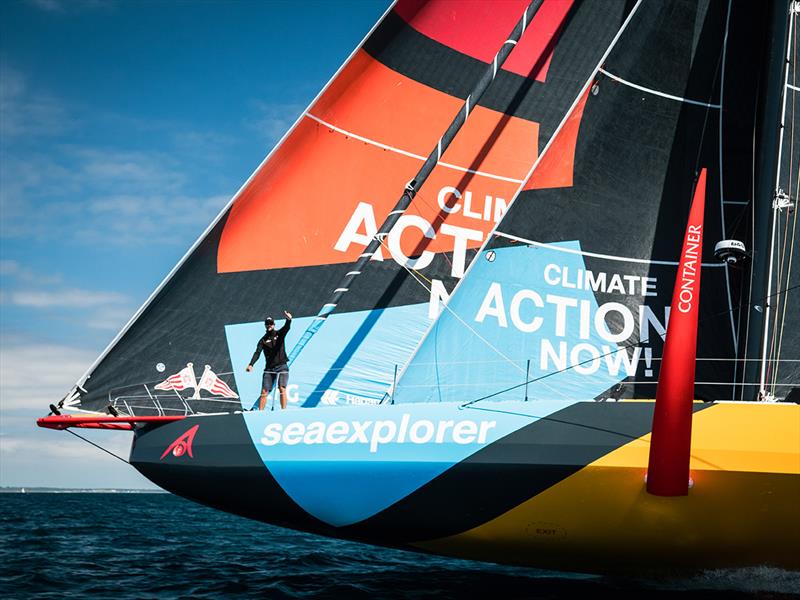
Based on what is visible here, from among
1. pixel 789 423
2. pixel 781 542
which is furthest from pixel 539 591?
pixel 789 423

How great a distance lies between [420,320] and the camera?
11.7m

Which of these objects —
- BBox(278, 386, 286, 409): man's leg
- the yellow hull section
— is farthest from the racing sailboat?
BBox(278, 386, 286, 409): man's leg

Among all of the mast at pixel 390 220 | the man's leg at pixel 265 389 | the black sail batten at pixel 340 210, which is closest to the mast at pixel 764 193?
the black sail batten at pixel 340 210

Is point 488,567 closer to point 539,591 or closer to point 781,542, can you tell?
point 539,591

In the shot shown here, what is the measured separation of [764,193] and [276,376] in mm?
5898

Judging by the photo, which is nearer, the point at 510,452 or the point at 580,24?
the point at 510,452

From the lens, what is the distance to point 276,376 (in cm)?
1024

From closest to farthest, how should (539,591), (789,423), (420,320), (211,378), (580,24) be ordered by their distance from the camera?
(789,423) < (539,591) < (211,378) < (420,320) < (580,24)

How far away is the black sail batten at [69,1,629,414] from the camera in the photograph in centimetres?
1067

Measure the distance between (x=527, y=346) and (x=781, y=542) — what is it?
3.14 metres

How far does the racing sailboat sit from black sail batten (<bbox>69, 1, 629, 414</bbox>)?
1.3 inches

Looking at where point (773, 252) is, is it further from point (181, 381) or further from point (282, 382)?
point (181, 381)

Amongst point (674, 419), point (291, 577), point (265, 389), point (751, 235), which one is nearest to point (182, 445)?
point (265, 389)

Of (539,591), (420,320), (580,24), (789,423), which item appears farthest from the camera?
(580,24)
